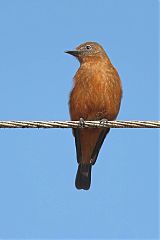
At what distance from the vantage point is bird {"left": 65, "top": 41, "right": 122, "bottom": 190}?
9484mm

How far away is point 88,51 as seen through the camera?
34.9ft

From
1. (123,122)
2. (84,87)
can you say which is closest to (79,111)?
(84,87)

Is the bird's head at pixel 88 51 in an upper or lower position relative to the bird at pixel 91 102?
upper

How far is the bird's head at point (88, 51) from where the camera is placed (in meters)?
10.5

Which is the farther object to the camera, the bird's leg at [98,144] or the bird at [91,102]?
the bird's leg at [98,144]

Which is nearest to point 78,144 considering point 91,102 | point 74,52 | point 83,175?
point 83,175

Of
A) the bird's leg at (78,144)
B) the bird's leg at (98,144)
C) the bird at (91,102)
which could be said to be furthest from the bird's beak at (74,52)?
the bird's leg at (98,144)

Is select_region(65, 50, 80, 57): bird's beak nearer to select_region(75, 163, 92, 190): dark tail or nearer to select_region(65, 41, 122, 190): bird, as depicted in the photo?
select_region(65, 41, 122, 190): bird

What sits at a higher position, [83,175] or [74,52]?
[74,52]

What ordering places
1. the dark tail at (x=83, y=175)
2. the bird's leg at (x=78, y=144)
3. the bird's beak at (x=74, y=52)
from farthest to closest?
the bird's beak at (x=74, y=52) → the dark tail at (x=83, y=175) → the bird's leg at (x=78, y=144)

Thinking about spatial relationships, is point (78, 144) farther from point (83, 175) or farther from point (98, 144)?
point (83, 175)

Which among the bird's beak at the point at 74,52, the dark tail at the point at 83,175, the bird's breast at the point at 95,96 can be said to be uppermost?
the bird's beak at the point at 74,52

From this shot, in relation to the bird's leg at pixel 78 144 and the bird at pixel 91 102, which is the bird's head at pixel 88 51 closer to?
the bird at pixel 91 102

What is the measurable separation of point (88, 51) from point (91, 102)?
1.54m
